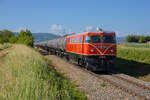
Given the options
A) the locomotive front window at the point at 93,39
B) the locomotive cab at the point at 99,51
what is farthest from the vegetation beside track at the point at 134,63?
the locomotive front window at the point at 93,39

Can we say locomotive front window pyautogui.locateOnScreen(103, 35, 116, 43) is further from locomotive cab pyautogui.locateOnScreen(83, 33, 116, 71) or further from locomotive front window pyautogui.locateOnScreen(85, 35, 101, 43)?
locomotive front window pyautogui.locateOnScreen(85, 35, 101, 43)

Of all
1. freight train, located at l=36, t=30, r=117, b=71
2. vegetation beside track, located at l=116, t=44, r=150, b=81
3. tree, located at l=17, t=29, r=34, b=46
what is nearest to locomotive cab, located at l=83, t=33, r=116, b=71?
freight train, located at l=36, t=30, r=117, b=71

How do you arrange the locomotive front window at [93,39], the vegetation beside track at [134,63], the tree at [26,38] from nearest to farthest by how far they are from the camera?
the locomotive front window at [93,39]
the vegetation beside track at [134,63]
the tree at [26,38]

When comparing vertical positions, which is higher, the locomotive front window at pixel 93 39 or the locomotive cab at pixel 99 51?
the locomotive front window at pixel 93 39

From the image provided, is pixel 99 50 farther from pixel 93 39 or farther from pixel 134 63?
pixel 134 63

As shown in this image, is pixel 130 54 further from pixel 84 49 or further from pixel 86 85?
pixel 86 85

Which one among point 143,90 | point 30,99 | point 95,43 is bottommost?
point 143,90

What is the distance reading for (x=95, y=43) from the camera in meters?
14.8

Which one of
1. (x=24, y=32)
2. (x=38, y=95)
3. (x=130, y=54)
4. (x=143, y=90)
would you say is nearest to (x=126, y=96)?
(x=143, y=90)

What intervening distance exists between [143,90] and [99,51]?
5.68 metres

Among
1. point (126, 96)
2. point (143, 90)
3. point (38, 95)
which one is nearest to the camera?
point (38, 95)

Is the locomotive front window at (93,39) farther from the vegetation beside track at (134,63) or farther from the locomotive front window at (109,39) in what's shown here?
the vegetation beside track at (134,63)

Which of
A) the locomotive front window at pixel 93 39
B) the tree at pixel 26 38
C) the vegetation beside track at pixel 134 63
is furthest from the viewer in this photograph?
the tree at pixel 26 38

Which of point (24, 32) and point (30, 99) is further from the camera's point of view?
point (24, 32)
